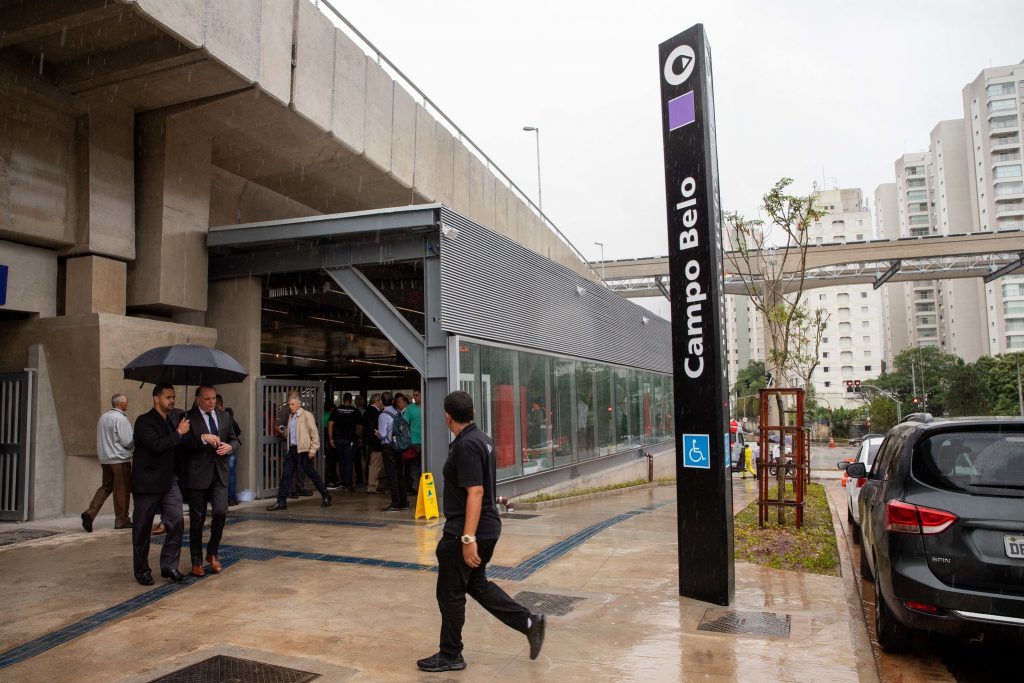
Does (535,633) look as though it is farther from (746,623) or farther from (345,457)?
(345,457)

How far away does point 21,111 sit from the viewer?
941cm

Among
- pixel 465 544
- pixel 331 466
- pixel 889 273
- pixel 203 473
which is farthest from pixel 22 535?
pixel 889 273

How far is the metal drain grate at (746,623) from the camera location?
517cm

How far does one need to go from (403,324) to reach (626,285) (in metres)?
36.3

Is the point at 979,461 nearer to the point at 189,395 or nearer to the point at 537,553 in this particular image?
the point at 537,553

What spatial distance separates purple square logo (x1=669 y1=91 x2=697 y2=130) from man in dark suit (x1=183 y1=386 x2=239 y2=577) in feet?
16.0

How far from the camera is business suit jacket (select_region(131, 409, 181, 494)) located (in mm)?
→ 6398

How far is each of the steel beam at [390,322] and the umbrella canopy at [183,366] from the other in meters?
3.13

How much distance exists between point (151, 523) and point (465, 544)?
3.90 m

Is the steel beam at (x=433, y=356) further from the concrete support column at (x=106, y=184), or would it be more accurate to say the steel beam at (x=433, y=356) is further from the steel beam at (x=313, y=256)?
the concrete support column at (x=106, y=184)

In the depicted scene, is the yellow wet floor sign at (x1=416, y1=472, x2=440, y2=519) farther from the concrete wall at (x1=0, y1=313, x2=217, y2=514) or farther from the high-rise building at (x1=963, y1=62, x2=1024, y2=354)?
the high-rise building at (x1=963, y1=62, x2=1024, y2=354)

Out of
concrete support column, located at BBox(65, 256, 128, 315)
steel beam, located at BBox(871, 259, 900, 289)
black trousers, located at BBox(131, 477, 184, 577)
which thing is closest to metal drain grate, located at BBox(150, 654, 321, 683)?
black trousers, located at BBox(131, 477, 184, 577)

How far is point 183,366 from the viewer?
292 inches

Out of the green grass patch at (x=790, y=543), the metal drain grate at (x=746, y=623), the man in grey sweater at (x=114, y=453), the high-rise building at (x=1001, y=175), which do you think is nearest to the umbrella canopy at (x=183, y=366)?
the man in grey sweater at (x=114, y=453)
